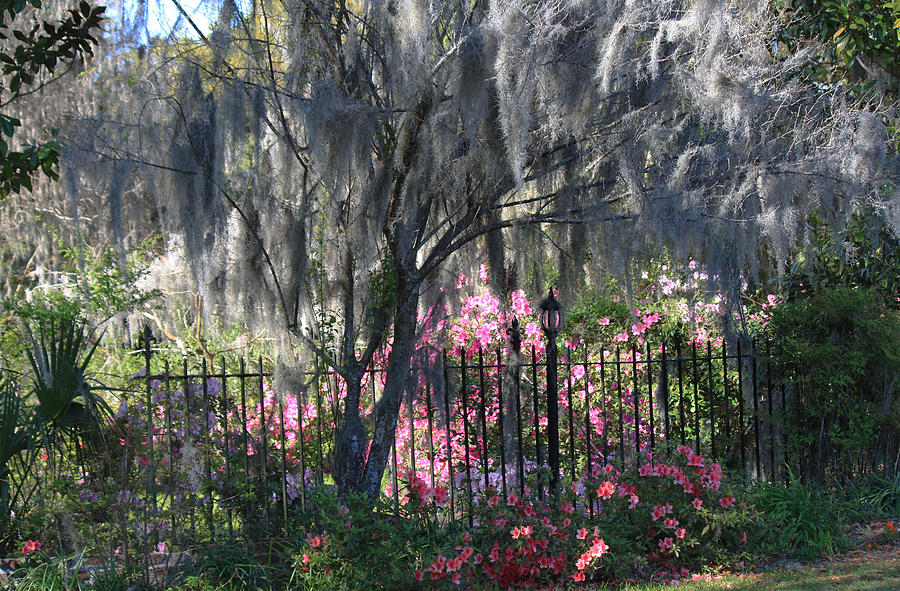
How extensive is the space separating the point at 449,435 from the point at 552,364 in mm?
924

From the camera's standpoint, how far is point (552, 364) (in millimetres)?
5430

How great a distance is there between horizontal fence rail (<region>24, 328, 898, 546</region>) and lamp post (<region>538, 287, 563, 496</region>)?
0.07 ft

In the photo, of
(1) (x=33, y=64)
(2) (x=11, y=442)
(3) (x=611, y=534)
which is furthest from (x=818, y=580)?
(1) (x=33, y=64)

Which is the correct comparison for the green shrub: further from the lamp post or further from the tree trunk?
the tree trunk

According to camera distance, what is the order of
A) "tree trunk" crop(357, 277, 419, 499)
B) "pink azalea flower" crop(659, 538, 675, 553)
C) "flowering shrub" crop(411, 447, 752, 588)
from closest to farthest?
"flowering shrub" crop(411, 447, 752, 588) → "pink azalea flower" crop(659, 538, 675, 553) → "tree trunk" crop(357, 277, 419, 499)

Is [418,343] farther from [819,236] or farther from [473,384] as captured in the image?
[819,236]

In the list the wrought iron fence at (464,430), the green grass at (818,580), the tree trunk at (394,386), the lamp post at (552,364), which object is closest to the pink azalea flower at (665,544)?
the green grass at (818,580)

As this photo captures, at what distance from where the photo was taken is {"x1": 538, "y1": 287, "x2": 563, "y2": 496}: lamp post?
523cm

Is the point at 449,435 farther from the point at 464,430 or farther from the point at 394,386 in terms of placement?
the point at 464,430

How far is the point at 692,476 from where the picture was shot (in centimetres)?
497

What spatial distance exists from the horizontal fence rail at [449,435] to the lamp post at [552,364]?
0.9 inches

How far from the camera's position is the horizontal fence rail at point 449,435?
4594 millimetres

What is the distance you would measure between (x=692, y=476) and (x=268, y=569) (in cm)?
264

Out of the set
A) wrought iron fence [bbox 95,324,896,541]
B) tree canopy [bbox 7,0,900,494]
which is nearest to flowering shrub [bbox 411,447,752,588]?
wrought iron fence [bbox 95,324,896,541]
